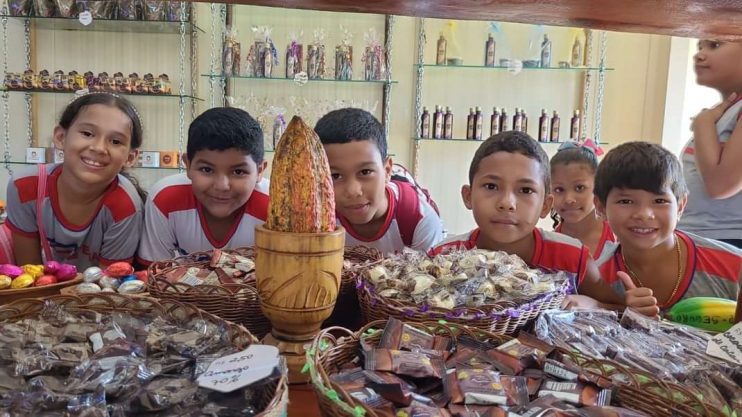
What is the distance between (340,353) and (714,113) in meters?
1.54

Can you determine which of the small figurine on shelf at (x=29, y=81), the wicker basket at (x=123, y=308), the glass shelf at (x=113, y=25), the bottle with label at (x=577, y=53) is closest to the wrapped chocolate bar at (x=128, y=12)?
the glass shelf at (x=113, y=25)

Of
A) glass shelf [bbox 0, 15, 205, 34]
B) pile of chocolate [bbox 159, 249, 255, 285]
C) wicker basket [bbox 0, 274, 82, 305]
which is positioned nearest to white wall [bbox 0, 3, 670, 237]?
glass shelf [bbox 0, 15, 205, 34]

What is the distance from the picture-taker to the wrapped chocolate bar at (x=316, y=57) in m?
3.00

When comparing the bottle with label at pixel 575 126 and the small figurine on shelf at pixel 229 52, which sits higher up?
the small figurine on shelf at pixel 229 52

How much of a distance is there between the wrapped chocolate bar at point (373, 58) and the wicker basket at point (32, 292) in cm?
229

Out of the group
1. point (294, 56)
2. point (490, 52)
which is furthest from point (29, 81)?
point (490, 52)

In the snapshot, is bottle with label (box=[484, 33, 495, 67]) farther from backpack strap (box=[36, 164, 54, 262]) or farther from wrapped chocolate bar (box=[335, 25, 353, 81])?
backpack strap (box=[36, 164, 54, 262])

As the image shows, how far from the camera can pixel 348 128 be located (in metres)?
1.28

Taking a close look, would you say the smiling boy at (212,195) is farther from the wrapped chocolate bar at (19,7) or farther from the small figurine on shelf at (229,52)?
the wrapped chocolate bar at (19,7)

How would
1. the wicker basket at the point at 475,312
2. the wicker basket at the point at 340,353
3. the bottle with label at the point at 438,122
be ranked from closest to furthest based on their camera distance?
the wicker basket at the point at 340,353, the wicker basket at the point at 475,312, the bottle with label at the point at 438,122

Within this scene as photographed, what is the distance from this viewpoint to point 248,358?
0.53m

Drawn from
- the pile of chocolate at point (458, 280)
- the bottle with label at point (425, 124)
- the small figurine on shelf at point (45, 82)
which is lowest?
the pile of chocolate at point (458, 280)

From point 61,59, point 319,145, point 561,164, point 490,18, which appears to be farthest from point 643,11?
point 61,59

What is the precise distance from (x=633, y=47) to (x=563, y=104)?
52 cm
